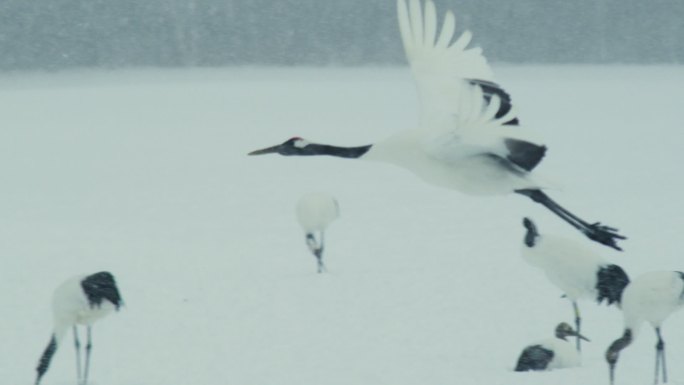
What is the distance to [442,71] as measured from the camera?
382 cm

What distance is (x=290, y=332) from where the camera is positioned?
498 centimetres

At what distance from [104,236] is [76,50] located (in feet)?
32.1

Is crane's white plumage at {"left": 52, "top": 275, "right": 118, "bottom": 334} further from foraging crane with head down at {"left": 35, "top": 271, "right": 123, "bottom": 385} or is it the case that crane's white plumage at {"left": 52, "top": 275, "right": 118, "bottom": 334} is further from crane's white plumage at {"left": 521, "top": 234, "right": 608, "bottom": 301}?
crane's white plumage at {"left": 521, "top": 234, "right": 608, "bottom": 301}

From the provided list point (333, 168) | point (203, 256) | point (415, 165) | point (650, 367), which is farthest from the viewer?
point (333, 168)

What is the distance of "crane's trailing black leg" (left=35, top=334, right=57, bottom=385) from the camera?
14.6ft

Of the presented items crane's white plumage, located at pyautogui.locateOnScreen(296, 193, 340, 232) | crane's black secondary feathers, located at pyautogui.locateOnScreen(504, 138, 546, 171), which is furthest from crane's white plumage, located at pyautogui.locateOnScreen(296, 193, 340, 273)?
crane's black secondary feathers, located at pyautogui.locateOnScreen(504, 138, 546, 171)

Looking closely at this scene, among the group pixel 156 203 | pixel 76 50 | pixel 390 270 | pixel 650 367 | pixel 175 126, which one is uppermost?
pixel 76 50

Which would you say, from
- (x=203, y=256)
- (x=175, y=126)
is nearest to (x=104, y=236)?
(x=203, y=256)

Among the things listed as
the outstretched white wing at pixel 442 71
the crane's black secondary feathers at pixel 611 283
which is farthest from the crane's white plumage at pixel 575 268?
the outstretched white wing at pixel 442 71

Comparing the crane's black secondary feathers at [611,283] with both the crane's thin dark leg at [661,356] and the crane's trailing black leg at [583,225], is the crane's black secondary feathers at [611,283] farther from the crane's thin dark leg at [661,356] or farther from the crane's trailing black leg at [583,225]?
the crane's trailing black leg at [583,225]

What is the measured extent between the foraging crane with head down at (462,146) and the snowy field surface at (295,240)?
6.7 inches

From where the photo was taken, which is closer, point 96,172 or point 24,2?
point 96,172

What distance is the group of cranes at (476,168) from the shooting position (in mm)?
3078

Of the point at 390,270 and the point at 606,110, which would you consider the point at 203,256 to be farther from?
the point at 606,110
